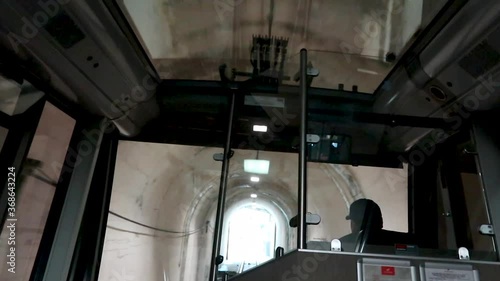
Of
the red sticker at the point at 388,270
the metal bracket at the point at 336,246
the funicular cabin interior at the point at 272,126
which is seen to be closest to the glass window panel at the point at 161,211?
the funicular cabin interior at the point at 272,126

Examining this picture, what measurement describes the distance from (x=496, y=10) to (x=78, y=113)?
6.43 feet

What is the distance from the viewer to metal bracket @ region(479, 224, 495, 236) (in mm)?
1479

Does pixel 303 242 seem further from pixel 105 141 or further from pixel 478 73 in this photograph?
pixel 105 141

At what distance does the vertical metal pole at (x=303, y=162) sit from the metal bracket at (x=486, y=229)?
89 cm

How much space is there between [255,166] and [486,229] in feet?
4.12

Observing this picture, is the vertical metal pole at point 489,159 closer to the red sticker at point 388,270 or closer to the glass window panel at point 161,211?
the red sticker at point 388,270

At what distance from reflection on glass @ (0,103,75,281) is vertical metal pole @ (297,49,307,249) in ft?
4.20

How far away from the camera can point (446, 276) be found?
116cm

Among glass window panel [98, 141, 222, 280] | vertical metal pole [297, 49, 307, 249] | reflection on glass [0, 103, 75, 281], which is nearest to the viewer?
vertical metal pole [297, 49, 307, 249]

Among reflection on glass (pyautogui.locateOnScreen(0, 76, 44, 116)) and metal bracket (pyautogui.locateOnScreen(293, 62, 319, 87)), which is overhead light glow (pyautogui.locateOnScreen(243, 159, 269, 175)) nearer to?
metal bracket (pyautogui.locateOnScreen(293, 62, 319, 87))

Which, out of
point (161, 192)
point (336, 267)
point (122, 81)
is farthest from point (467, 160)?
point (161, 192)

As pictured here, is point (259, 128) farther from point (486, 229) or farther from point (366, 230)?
point (486, 229)

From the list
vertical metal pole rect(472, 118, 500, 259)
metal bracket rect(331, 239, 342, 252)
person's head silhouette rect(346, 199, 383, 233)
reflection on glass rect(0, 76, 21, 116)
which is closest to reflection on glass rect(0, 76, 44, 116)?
reflection on glass rect(0, 76, 21, 116)

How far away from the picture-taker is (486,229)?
5.01ft
